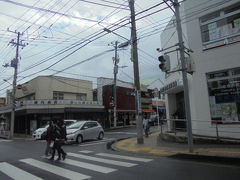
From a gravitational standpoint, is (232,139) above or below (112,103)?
below

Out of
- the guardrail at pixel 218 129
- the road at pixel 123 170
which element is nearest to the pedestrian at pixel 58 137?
the road at pixel 123 170

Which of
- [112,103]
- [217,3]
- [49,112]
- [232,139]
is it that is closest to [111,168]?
[232,139]

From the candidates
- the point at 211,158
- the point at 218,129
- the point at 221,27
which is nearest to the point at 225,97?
the point at 218,129

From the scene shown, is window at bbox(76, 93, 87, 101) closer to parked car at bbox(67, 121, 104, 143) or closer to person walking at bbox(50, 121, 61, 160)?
parked car at bbox(67, 121, 104, 143)

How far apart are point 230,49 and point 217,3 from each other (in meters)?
2.51

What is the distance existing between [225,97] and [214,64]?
70.4 inches

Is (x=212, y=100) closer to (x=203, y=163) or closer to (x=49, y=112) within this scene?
(x=203, y=163)

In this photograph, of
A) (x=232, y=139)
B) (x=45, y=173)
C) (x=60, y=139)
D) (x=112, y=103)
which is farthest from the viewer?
(x=112, y=103)

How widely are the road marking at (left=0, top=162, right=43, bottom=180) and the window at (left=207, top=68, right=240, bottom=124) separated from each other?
29.9ft

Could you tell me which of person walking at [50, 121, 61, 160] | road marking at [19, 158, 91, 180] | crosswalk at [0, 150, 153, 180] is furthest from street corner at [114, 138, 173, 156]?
road marking at [19, 158, 91, 180]

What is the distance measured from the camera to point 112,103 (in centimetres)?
3222

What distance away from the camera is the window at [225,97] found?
1095cm

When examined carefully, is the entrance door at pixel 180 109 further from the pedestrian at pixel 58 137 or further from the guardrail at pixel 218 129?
the pedestrian at pixel 58 137

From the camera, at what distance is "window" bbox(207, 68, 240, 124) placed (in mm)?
10945
